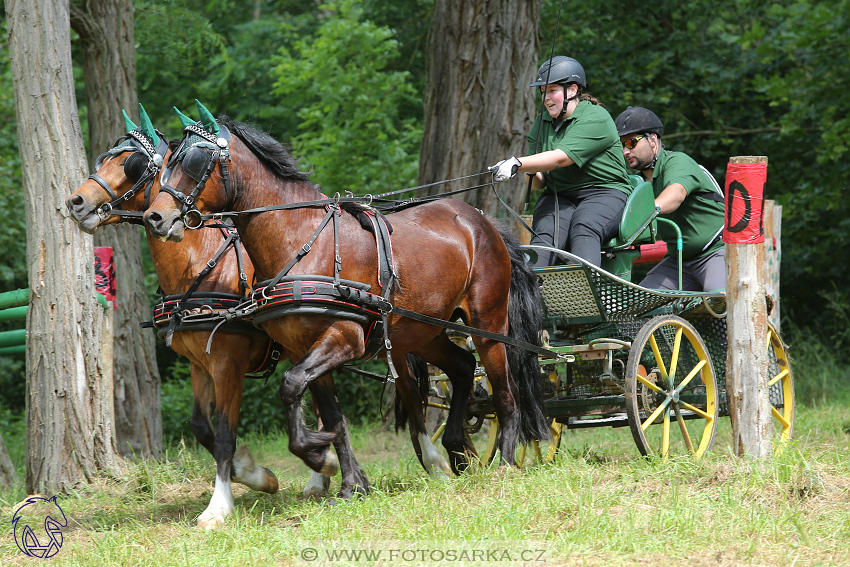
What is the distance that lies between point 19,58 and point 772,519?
5086 millimetres

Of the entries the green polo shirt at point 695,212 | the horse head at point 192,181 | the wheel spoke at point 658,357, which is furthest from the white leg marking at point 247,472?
the green polo shirt at point 695,212

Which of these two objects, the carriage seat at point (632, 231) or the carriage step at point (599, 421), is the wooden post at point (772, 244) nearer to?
the carriage seat at point (632, 231)

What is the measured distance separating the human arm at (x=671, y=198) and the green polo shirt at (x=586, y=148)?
22 centimetres

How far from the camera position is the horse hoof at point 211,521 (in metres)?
4.29

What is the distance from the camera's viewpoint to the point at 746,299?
4555 millimetres

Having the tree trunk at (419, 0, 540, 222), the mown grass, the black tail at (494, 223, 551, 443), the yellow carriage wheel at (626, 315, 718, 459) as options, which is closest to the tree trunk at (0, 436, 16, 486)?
the mown grass

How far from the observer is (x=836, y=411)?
756cm

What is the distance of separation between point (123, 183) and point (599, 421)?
10.4ft

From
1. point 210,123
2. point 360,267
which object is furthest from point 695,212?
point 210,123

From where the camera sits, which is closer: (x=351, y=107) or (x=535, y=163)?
(x=535, y=163)

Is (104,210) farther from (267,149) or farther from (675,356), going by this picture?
(675,356)

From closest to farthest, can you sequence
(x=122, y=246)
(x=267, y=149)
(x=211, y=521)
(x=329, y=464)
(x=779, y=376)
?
(x=329, y=464) < (x=211, y=521) < (x=267, y=149) < (x=779, y=376) < (x=122, y=246)

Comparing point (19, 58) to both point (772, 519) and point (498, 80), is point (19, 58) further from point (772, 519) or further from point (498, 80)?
point (772, 519)

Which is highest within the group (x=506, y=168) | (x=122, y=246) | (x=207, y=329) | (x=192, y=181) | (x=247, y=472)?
(x=506, y=168)
